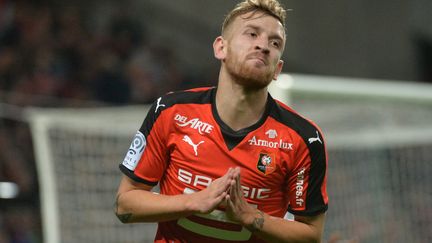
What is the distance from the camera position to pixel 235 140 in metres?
3.46

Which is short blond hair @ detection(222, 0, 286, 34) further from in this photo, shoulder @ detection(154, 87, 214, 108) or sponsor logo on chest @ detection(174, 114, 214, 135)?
sponsor logo on chest @ detection(174, 114, 214, 135)

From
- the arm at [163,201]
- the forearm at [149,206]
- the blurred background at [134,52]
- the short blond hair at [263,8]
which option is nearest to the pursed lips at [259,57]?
the short blond hair at [263,8]

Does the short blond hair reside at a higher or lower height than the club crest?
higher

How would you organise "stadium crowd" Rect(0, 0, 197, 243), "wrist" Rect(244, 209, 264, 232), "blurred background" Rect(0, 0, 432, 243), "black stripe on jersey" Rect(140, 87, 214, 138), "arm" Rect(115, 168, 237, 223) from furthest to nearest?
"blurred background" Rect(0, 0, 432, 243), "stadium crowd" Rect(0, 0, 197, 243), "black stripe on jersey" Rect(140, 87, 214, 138), "wrist" Rect(244, 209, 264, 232), "arm" Rect(115, 168, 237, 223)

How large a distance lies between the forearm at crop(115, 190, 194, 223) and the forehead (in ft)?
2.48

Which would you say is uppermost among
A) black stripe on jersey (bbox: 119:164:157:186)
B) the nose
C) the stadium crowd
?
the nose

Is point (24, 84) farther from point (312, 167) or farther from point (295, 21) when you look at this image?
point (312, 167)

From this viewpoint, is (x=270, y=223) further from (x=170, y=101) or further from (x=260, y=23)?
(x=260, y=23)

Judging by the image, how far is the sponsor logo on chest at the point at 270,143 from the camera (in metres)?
3.45

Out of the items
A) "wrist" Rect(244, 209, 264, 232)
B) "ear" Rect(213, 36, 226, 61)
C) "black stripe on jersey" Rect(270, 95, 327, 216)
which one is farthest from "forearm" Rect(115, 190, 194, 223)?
"ear" Rect(213, 36, 226, 61)

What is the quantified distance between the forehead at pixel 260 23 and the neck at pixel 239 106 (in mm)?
227

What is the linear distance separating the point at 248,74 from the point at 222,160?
350mm

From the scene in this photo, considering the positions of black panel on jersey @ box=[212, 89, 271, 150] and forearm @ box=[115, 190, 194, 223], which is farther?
black panel on jersey @ box=[212, 89, 271, 150]

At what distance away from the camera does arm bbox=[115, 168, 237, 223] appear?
314 cm
